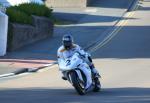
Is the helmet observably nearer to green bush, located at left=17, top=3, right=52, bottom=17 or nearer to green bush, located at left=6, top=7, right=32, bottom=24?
green bush, located at left=6, top=7, right=32, bottom=24

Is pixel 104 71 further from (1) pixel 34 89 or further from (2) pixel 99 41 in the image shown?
(2) pixel 99 41

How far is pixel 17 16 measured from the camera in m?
33.6

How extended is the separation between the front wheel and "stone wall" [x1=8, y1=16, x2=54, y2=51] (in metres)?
14.1

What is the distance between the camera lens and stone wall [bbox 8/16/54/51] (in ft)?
103

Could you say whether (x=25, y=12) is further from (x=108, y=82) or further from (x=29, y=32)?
(x=108, y=82)

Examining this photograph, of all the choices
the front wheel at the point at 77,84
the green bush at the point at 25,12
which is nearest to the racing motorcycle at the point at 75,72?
the front wheel at the point at 77,84

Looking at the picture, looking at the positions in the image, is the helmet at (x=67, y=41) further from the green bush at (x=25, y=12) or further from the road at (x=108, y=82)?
the green bush at (x=25, y=12)

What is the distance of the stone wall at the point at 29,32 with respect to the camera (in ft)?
103

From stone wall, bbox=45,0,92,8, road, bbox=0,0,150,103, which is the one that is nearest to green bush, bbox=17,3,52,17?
road, bbox=0,0,150,103

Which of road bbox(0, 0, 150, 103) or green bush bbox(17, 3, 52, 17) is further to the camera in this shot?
green bush bbox(17, 3, 52, 17)

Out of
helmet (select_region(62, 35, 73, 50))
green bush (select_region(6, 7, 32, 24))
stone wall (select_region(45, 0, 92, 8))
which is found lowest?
stone wall (select_region(45, 0, 92, 8))

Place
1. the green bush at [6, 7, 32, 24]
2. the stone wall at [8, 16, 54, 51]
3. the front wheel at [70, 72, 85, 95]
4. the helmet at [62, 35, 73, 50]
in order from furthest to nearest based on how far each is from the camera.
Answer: the green bush at [6, 7, 32, 24], the stone wall at [8, 16, 54, 51], the helmet at [62, 35, 73, 50], the front wheel at [70, 72, 85, 95]

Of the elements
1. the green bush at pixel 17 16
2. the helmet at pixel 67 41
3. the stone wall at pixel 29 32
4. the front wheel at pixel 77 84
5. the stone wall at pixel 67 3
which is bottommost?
the stone wall at pixel 67 3

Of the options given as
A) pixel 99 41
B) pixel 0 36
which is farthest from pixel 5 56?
pixel 99 41
